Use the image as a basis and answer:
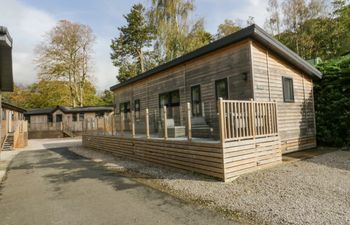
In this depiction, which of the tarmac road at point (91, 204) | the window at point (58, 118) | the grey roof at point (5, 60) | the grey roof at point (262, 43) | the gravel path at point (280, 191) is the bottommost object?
the tarmac road at point (91, 204)

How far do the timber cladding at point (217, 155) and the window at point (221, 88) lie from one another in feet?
7.77

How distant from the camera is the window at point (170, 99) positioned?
35.6ft

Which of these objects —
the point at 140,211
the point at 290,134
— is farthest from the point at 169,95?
the point at 140,211

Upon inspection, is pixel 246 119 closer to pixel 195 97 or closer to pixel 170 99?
pixel 195 97

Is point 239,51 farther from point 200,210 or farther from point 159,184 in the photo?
point 200,210

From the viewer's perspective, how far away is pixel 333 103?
9.43m

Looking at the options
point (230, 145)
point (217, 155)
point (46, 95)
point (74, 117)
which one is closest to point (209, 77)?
point (230, 145)

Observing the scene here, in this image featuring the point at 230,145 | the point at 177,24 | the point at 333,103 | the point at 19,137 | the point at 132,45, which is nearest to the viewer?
the point at 230,145

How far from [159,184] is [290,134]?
563 cm

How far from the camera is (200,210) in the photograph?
399 cm

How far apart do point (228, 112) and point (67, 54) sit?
95.4 ft

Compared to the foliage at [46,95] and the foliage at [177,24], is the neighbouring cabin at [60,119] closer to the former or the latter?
the foliage at [46,95]

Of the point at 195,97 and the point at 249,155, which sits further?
the point at 195,97

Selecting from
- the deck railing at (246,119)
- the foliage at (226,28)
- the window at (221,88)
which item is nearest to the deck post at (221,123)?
the deck railing at (246,119)
